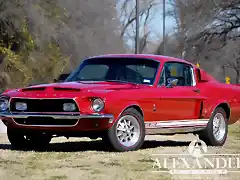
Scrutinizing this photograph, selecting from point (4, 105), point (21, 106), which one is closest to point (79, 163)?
point (21, 106)

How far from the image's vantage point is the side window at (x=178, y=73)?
1053cm

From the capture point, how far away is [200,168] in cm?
766

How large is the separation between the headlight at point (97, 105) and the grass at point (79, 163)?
0.59 meters

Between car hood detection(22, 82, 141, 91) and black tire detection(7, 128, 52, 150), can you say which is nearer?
car hood detection(22, 82, 141, 91)

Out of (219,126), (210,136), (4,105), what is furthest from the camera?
(219,126)

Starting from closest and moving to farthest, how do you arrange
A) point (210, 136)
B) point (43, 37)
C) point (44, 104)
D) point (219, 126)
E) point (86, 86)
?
point (44, 104) → point (86, 86) → point (210, 136) → point (219, 126) → point (43, 37)

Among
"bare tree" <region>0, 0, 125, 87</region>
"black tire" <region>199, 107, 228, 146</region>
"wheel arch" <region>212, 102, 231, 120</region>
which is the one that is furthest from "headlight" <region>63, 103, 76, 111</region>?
"bare tree" <region>0, 0, 125, 87</region>

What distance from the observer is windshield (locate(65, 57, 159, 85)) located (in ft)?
33.8

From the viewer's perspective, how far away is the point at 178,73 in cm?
1123

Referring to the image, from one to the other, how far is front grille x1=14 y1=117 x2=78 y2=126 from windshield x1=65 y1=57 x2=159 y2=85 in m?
1.30

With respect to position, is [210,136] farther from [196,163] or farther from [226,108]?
[196,163]

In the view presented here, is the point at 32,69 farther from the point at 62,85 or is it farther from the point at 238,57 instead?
the point at 62,85

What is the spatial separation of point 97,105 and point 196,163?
70.4 inches

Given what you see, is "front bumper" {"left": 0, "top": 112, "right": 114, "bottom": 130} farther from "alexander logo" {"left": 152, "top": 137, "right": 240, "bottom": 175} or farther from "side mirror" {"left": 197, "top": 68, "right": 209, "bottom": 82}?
"side mirror" {"left": 197, "top": 68, "right": 209, "bottom": 82}
